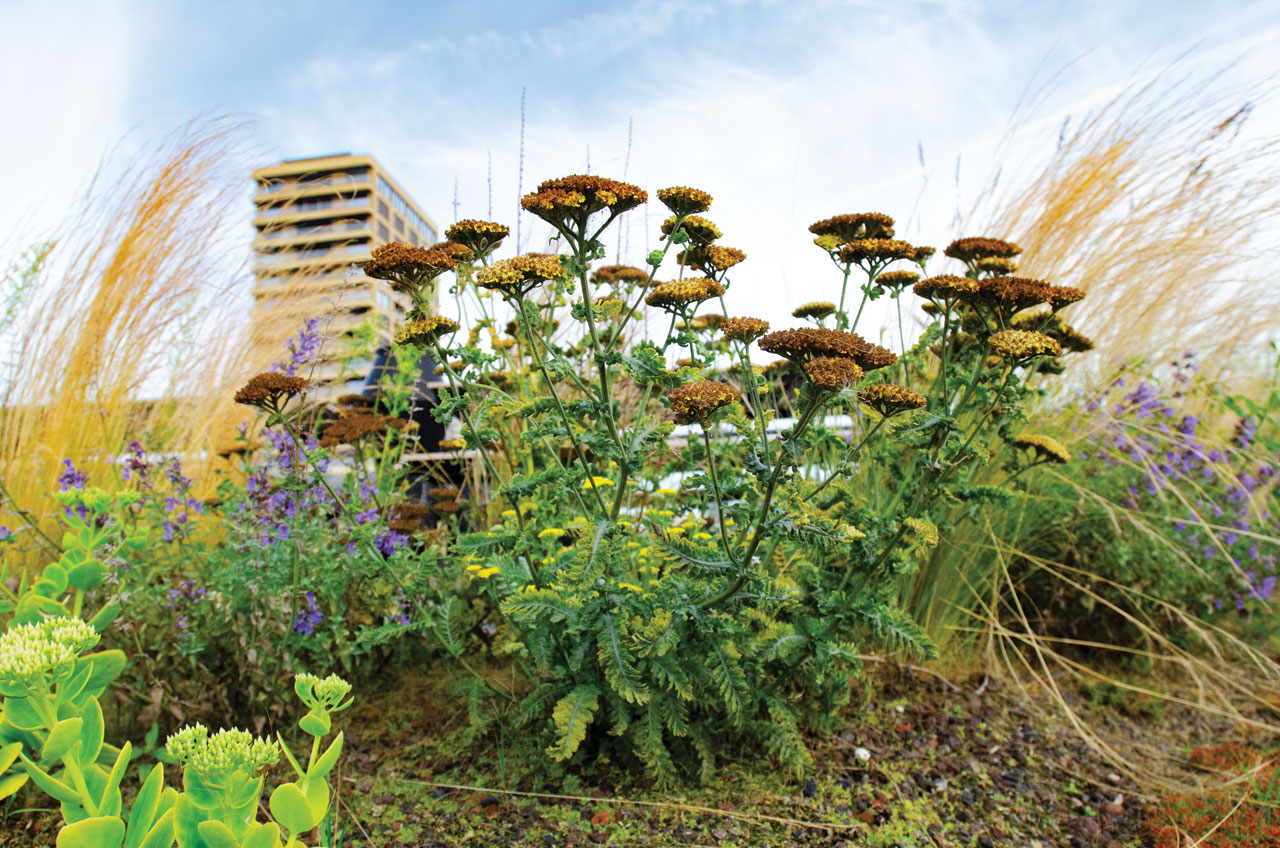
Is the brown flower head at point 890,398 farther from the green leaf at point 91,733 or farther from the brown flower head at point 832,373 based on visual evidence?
the green leaf at point 91,733

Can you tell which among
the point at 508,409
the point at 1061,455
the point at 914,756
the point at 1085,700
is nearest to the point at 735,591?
the point at 508,409

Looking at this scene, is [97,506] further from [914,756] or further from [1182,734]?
[1182,734]

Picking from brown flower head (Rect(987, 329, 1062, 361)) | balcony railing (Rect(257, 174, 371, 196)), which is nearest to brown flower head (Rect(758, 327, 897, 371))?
brown flower head (Rect(987, 329, 1062, 361))

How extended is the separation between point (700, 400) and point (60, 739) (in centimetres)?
97

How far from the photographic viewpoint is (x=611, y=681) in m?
1.59

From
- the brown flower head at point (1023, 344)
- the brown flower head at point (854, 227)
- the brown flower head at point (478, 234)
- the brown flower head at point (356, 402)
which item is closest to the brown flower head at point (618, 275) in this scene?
the brown flower head at point (854, 227)

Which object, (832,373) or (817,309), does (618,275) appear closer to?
(817,309)

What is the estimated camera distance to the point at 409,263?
63.9 inches

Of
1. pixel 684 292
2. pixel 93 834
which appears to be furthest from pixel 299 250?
pixel 93 834

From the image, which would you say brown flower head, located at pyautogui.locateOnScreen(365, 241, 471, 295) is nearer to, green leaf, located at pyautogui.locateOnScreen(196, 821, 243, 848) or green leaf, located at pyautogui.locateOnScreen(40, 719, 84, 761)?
green leaf, located at pyautogui.locateOnScreen(40, 719, 84, 761)

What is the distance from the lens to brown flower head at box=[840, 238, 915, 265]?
1.88 metres

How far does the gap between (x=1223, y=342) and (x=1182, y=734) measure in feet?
8.68

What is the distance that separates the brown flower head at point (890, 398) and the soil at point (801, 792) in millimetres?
939

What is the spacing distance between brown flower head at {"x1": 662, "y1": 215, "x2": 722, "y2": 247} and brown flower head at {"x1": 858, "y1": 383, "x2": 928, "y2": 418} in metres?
0.51
